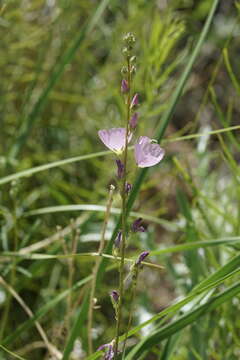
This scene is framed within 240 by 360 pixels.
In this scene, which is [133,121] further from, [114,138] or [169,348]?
[169,348]

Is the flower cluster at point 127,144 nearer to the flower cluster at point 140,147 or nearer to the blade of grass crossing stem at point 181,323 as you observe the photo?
the flower cluster at point 140,147

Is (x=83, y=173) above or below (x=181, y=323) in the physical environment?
below

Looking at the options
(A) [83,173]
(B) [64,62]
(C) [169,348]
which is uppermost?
(B) [64,62]

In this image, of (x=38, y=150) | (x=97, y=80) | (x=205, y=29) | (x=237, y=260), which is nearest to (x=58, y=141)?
(x=38, y=150)

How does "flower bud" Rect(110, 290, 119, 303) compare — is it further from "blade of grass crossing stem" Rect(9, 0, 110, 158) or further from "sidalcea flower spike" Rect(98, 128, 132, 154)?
"blade of grass crossing stem" Rect(9, 0, 110, 158)

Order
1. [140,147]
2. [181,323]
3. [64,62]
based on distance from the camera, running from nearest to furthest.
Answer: [140,147] → [181,323] → [64,62]

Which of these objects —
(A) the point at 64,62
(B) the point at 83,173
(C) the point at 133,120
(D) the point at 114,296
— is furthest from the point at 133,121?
(B) the point at 83,173
